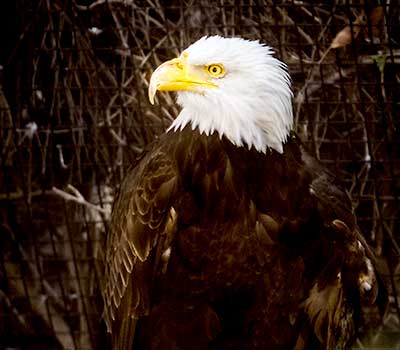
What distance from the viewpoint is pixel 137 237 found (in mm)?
2797

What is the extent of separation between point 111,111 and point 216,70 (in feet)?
4.86

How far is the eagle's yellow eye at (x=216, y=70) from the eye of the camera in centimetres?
268

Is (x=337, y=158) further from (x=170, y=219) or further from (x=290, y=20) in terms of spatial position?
(x=170, y=219)

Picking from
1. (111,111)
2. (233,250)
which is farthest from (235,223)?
(111,111)

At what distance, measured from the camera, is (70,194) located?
4191 millimetres

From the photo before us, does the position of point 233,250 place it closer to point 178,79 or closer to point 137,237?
point 137,237

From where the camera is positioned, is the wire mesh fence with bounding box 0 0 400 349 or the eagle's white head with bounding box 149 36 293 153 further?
the wire mesh fence with bounding box 0 0 400 349

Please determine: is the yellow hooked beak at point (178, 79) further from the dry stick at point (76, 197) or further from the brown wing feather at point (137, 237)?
the dry stick at point (76, 197)

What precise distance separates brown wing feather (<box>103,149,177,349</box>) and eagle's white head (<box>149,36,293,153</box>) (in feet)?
0.65

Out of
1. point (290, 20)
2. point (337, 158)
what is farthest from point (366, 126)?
point (290, 20)

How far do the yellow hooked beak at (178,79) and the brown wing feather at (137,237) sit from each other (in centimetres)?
23

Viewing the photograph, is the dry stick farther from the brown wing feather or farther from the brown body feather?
the brown body feather

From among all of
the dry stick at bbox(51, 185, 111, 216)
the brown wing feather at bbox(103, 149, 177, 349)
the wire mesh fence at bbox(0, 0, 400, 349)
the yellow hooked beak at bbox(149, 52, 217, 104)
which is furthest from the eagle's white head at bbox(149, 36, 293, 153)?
the dry stick at bbox(51, 185, 111, 216)

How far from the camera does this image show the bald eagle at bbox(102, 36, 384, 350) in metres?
2.71
